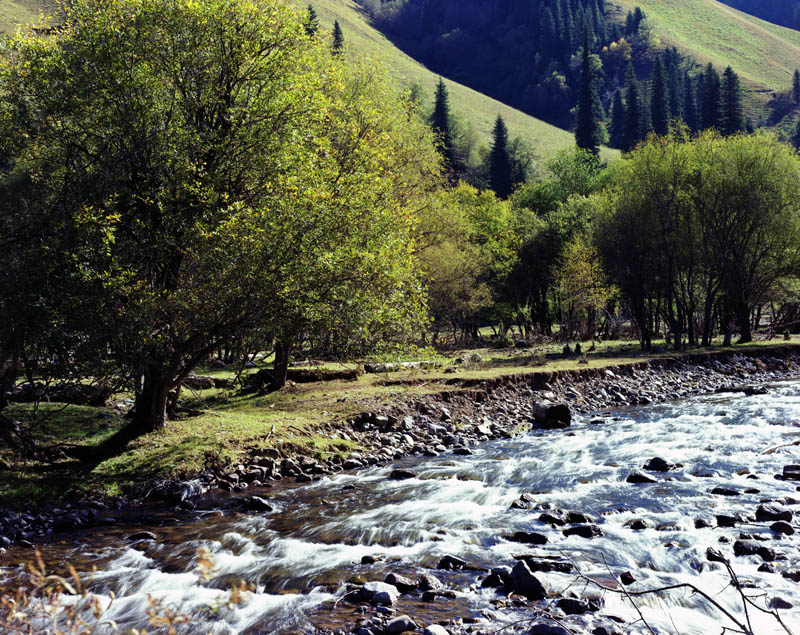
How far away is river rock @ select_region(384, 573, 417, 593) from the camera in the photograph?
877 centimetres

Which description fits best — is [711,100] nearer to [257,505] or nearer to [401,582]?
[257,505]

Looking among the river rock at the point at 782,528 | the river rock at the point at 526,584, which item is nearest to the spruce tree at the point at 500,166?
the river rock at the point at 782,528

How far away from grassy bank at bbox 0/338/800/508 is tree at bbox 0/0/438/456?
4.03 ft

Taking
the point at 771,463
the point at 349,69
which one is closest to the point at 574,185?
the point at 349,69

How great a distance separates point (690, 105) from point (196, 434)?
174 metres

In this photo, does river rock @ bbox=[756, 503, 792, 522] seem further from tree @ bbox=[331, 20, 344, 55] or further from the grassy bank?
tree @ bbox=[331, 20, 344, 55]

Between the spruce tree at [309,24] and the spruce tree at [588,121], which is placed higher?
the spruce tree at [588,121]

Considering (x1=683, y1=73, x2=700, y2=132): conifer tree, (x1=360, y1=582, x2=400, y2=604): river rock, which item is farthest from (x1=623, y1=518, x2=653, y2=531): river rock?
(x1=683, y1=73, x2=700, y2=132): conifer tree

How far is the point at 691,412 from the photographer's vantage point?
24.4m

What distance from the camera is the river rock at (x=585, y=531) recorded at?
11.0 meters

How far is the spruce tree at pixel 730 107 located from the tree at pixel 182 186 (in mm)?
116172

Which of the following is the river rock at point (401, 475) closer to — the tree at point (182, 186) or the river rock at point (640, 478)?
the tree at point (182, 186)

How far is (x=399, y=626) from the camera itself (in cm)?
738

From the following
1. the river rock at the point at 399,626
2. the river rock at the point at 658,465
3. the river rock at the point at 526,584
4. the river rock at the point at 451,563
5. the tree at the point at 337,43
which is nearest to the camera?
the river rock at the point at 399,626
